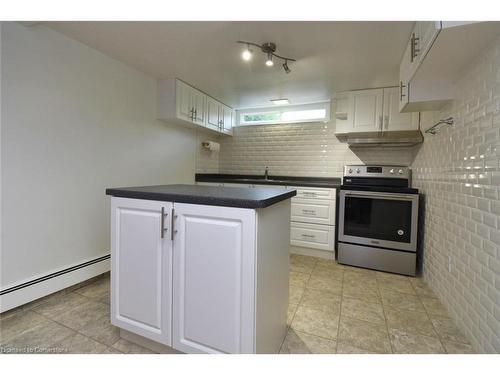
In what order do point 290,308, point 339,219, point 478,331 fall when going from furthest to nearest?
point 339,219
point 290,308
point 478,331

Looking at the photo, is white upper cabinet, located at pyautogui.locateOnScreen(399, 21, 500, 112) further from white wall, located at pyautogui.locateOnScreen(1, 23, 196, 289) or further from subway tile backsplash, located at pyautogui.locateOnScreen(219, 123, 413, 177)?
white wall, located at pyautogui.locateOnScreen(1, 23, 196, 289)

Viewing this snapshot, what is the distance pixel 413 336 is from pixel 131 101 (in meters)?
3.28

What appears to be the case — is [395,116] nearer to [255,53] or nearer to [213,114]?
[255,53]

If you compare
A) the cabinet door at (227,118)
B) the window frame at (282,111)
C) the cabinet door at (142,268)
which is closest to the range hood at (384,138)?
the window frame at (282,111)

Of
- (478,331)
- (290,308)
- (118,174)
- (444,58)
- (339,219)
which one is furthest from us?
(339,219)

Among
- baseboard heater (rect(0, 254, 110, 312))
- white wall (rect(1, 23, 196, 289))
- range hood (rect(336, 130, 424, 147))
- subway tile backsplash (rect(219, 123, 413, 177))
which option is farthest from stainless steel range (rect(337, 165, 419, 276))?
baseboard heater (rect(0, 254, 110, 312))

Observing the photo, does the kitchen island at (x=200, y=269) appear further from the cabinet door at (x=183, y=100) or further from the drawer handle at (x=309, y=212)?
the cabinet door at (x=183, y=100)

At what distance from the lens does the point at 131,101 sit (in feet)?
9.04

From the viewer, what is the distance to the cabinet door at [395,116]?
299 cm

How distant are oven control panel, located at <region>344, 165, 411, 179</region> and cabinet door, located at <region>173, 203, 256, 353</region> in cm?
254

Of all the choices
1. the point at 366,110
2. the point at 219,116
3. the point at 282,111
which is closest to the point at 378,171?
the point at 366,110

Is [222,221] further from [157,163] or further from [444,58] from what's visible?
[157,163]

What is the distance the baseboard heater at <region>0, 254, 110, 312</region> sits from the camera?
1796mm
